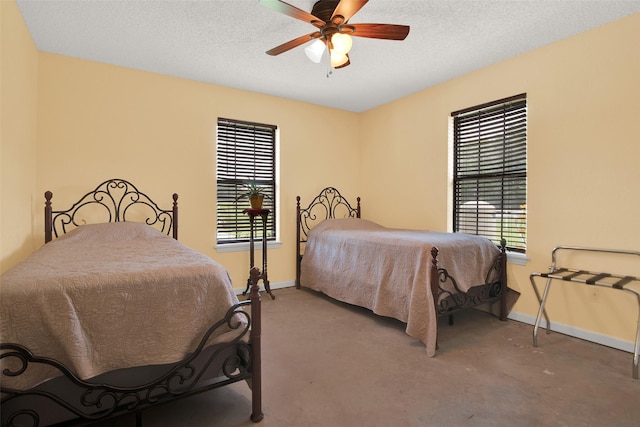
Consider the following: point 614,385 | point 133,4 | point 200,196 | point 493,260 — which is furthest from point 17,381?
point 493,260

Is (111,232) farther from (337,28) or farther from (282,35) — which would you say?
(337,28)

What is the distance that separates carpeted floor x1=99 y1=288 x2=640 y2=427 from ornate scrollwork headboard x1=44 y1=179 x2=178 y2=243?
157cm

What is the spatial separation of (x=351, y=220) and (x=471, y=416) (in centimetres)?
266

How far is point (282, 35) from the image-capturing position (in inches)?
103

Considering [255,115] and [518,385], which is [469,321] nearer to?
[518,385]

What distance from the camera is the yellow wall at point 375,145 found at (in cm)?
238

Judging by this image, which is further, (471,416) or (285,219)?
(285,219)

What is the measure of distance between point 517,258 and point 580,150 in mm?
999

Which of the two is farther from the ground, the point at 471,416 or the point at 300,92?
the point at 300,92

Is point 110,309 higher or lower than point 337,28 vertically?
lower

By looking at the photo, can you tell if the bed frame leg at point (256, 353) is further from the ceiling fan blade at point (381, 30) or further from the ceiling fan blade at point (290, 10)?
the ceiling fan blade at point (381, 30)

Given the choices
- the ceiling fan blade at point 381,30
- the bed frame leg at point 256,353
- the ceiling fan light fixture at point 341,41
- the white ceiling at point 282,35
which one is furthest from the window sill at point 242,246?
the ceiling fan blade at point 381,30

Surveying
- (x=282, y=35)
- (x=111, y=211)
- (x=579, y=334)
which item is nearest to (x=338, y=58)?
(x=282, y=35)

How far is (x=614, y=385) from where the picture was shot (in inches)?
76.0
